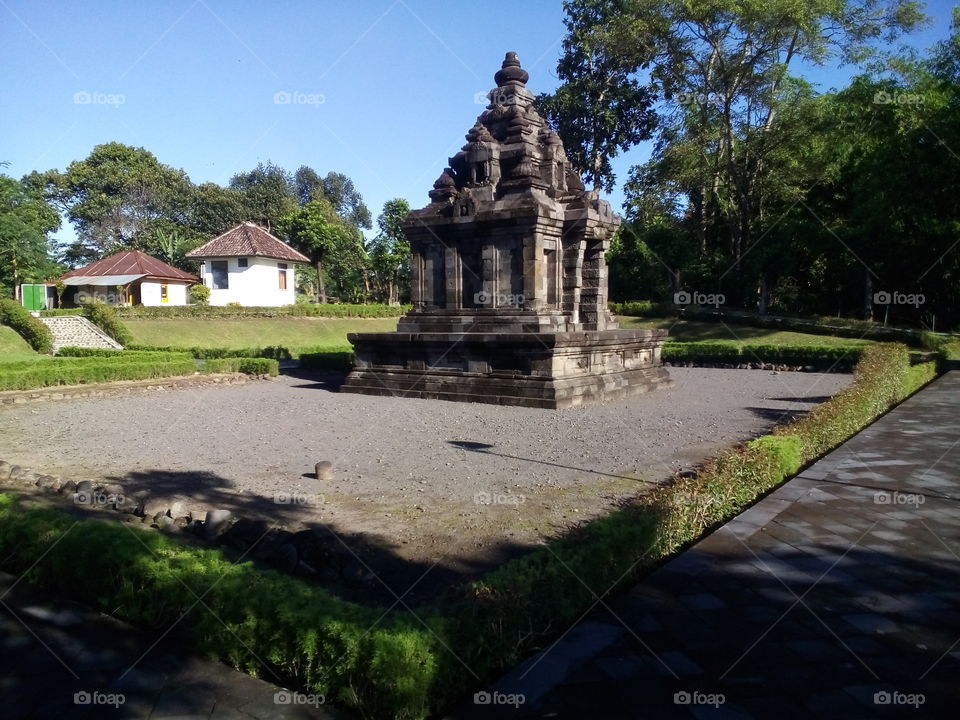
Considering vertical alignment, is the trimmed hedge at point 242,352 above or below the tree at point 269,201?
below

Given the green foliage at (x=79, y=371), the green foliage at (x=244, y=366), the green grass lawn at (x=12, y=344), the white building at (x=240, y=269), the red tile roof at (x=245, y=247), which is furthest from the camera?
the white building at (x=240, y=269)

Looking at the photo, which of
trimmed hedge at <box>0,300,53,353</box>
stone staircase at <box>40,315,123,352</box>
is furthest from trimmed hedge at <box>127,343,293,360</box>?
trimmed hedge at <box>0,300,53,353</box>

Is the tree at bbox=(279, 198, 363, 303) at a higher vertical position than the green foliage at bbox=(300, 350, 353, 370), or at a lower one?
higher

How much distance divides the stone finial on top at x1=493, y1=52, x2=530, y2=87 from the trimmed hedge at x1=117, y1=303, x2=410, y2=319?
22.3 metres

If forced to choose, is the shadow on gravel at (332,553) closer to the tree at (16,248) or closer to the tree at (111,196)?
the tree at (16,248)

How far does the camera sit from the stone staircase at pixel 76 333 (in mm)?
29672

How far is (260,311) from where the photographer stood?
36.1m

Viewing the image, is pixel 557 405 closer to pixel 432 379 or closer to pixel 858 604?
pixel 432 379

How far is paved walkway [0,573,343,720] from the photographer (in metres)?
3.59

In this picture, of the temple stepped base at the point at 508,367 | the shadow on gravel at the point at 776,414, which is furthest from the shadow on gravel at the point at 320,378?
the shadow on gravel at the point at 776,414

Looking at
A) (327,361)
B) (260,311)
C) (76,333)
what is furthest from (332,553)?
(260,311)

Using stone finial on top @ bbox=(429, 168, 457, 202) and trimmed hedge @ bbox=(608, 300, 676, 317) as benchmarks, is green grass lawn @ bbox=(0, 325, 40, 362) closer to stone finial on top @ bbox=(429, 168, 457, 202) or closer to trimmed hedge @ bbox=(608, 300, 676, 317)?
stone finial on top @ bbox=(429, 168, 457, 202)

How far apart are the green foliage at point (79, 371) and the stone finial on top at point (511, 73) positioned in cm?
1270

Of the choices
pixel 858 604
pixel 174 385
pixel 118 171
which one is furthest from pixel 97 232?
pixel 858 604
